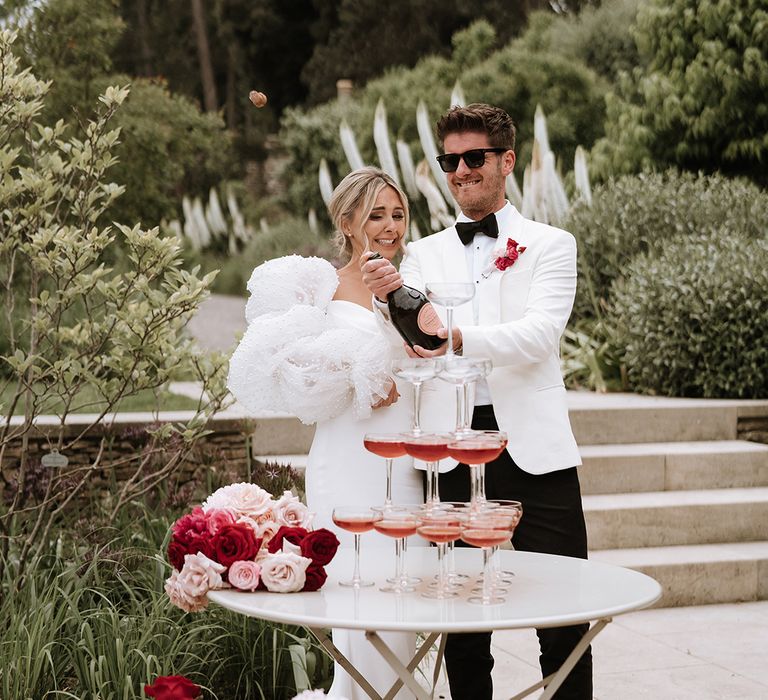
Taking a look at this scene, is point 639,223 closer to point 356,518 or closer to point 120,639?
point 120,639

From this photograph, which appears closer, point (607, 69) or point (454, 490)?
point (454, 490)

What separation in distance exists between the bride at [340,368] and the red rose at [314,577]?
2.53ft

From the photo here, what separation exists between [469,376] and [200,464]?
354cm

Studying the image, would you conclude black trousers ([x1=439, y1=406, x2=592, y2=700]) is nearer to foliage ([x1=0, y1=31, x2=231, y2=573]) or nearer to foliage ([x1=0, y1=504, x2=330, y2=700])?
foliage ([x1=0, y1=504, x2=330, y2=700])

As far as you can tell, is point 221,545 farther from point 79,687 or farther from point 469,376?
point 79,687

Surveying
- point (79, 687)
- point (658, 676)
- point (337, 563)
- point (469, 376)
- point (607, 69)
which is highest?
point (607, 69)

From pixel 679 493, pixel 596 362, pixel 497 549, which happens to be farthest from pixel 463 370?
pixel 596 362

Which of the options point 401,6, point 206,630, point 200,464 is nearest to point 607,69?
point 401,6

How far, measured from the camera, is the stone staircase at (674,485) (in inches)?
242

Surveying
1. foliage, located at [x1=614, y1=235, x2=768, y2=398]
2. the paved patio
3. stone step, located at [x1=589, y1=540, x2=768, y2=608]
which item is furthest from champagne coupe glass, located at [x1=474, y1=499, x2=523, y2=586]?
foliage, located at [x1=614, y1=235, x2=768, y2=398]

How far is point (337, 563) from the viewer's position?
3.29 meters

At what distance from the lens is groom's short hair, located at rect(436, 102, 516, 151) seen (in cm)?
365

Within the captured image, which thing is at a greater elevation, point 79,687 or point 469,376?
point 469,376

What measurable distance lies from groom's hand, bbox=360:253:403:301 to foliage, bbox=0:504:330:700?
1507mm
